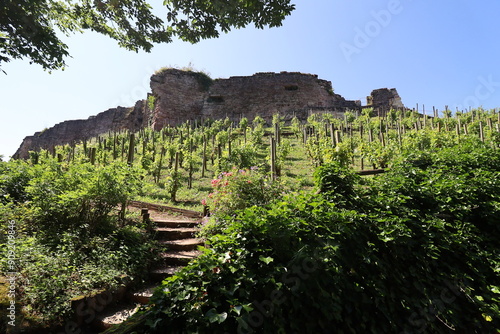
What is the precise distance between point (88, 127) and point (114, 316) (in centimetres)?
4246

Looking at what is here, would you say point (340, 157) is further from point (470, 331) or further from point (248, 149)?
point (470, 331)

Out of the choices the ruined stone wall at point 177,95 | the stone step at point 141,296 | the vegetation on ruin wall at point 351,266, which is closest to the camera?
the vegetation on ruin wall at point 351,266

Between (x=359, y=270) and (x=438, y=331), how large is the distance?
134cm

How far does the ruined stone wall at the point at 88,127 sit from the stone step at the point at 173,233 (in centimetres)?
2947

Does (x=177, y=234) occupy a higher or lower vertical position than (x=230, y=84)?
lower

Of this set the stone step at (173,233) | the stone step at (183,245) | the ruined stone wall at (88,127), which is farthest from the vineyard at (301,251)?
the ruined stone wall at (88,127)

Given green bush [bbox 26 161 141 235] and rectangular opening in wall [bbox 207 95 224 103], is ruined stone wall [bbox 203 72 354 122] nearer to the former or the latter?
rectangular opening in wall [bbox 207 95 224 103]

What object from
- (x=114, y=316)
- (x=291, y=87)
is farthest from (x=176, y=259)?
(x=291, y=87)

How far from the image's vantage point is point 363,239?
3.35 meters

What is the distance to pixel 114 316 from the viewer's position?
11.4 ft

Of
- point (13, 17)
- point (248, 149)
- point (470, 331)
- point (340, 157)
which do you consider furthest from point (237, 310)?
point (248, 149)

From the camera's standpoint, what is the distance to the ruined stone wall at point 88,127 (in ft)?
111

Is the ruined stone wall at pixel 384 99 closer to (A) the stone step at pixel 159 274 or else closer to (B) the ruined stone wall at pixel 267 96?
(B) the ruined stone wall at pixel 267 96

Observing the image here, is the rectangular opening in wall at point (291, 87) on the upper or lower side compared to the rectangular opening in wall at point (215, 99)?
upper
